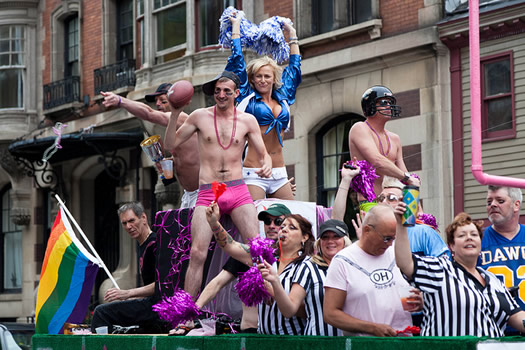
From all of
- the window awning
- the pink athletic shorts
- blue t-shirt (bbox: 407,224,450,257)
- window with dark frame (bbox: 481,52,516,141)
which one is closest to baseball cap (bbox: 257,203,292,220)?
blue t-shirt (bbox: 407,224,450,257)

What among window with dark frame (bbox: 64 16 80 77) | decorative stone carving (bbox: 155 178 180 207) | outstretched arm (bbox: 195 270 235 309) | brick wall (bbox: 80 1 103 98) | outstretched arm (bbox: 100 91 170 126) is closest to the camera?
outstretched arm (bbox: 195 270 235 309)

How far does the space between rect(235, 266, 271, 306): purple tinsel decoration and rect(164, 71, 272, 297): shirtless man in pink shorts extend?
5.36ft

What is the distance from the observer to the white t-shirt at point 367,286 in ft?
20.3

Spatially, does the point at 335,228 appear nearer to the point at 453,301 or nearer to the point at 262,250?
the point at 262,250

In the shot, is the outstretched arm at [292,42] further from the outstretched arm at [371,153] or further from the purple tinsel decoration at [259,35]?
the outstretched arm at [371,153]

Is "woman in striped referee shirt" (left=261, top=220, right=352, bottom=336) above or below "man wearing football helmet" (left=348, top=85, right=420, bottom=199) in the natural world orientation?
below

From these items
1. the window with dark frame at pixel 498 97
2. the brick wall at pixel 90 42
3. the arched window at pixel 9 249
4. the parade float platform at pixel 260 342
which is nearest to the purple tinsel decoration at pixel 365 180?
the parade float platform at pixel 260 342

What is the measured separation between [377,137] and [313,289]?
2349 millimetres

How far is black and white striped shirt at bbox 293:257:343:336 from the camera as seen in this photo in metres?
A: 6.60

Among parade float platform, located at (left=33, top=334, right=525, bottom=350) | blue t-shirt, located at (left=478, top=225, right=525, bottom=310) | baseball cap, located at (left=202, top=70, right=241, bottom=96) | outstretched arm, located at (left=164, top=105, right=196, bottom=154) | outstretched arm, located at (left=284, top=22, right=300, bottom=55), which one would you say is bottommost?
parade float platform, located at (left=33, top=334, right=525, bottom=350)

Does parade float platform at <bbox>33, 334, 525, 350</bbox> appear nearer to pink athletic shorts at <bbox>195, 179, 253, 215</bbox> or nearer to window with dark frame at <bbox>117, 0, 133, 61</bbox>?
pink athletic shorts at <bbox>195, 179, 253, 215</bbox>

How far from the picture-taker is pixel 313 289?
6641mm

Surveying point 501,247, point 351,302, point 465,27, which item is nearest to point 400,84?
point 465,27

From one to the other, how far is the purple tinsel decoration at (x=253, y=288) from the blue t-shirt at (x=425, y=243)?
4.19 ft
